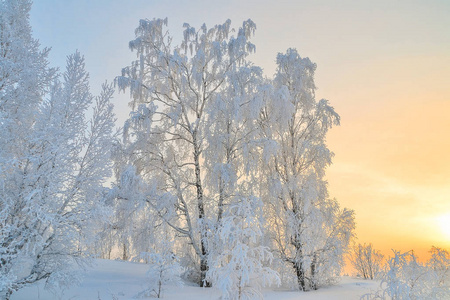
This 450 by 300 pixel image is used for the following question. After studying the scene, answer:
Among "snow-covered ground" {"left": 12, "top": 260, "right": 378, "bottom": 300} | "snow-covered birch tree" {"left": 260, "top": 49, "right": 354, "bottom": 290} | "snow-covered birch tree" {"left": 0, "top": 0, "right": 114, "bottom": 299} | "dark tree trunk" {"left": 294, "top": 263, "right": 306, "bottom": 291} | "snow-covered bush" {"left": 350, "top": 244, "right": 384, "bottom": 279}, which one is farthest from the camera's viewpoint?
"snow-covered bush" {"left": 350, "top": 244, "right": 384, "bottom": 279}

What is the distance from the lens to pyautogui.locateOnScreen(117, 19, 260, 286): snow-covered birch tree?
11.4 m

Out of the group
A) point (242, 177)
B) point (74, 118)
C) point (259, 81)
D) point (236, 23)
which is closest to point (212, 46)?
point (236, 23)

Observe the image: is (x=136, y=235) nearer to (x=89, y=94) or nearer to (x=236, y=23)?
(x=89, y=94)

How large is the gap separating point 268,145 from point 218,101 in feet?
8.18

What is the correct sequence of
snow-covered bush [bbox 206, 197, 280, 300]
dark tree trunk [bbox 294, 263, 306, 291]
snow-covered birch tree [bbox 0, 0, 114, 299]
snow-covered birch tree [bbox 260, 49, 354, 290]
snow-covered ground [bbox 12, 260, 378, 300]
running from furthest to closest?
snow-covered birch tree [bbox 260, 49, 354, 290] → dark tree trunk [bbox 294, 263, 306, 291] → snow-covered ground [bbox 12, 260, 378, 300] → snow-covered birch tree [bbox 0, 0, 114, 299] → snow-covered bush [bbox 206, 197, 280, 300]

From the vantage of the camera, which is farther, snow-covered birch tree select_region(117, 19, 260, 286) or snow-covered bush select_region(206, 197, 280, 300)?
snow-covered birch tree select_region(117, 19, 260, 286)

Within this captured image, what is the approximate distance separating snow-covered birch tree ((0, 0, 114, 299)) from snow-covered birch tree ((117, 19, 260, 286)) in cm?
294

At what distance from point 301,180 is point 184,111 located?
5.49 metres

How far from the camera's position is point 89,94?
855cm

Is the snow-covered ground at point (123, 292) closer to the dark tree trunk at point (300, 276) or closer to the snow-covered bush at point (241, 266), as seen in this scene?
the dark tree trunk at point (300, 276)

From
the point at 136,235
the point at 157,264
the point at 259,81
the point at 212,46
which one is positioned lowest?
the point at 157,264

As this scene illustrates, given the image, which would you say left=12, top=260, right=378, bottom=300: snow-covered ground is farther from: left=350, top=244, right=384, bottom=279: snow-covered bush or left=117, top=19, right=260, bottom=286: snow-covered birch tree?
left=350, top=244, right=384, bottom=279: snow-covered bush

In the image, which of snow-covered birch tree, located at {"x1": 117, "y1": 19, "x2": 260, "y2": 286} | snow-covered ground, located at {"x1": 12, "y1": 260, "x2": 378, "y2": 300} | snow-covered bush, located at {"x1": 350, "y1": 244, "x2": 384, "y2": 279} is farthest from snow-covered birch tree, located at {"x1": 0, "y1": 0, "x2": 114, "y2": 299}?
snow-covered bush, located at {"x1": 350, "y1": 244, "x2": 384, "y2": 279}

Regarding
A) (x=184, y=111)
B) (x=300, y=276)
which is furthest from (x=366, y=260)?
(x=184, y=111)
